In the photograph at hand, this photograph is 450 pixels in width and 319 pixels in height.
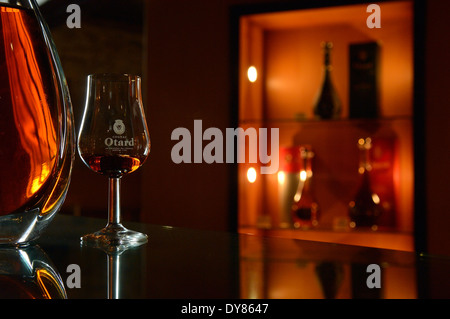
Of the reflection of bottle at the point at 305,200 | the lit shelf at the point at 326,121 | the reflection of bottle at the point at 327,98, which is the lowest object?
the reflection of bottle at the point at 305,200

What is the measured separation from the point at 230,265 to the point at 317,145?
6.29 feet

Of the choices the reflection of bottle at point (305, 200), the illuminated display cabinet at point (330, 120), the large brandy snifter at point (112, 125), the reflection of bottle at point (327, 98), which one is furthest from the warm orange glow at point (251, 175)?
the large brandy snifter at point (112, 125)

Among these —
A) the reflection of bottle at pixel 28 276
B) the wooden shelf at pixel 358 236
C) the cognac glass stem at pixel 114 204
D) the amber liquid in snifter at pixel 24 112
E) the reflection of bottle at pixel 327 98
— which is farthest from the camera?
the reflection of bottle at pixel 327 98

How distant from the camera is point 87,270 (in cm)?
32

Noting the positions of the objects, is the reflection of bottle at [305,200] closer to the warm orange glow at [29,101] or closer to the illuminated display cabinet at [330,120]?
the illuminated display cabinet at [330,120]

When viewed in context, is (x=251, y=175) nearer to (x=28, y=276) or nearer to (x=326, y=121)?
(x=326, y=121)

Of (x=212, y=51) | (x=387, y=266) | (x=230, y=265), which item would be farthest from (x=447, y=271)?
(x=212, y=51)

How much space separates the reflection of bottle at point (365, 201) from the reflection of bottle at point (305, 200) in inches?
6.2

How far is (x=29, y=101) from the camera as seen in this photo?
1.32ft

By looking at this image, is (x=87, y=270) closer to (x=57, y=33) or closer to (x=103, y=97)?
(x=103, y=97)

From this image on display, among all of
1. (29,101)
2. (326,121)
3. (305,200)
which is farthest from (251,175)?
(29,101)

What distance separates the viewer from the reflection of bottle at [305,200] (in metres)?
A: 2.15

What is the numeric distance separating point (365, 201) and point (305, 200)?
0.80 ft
